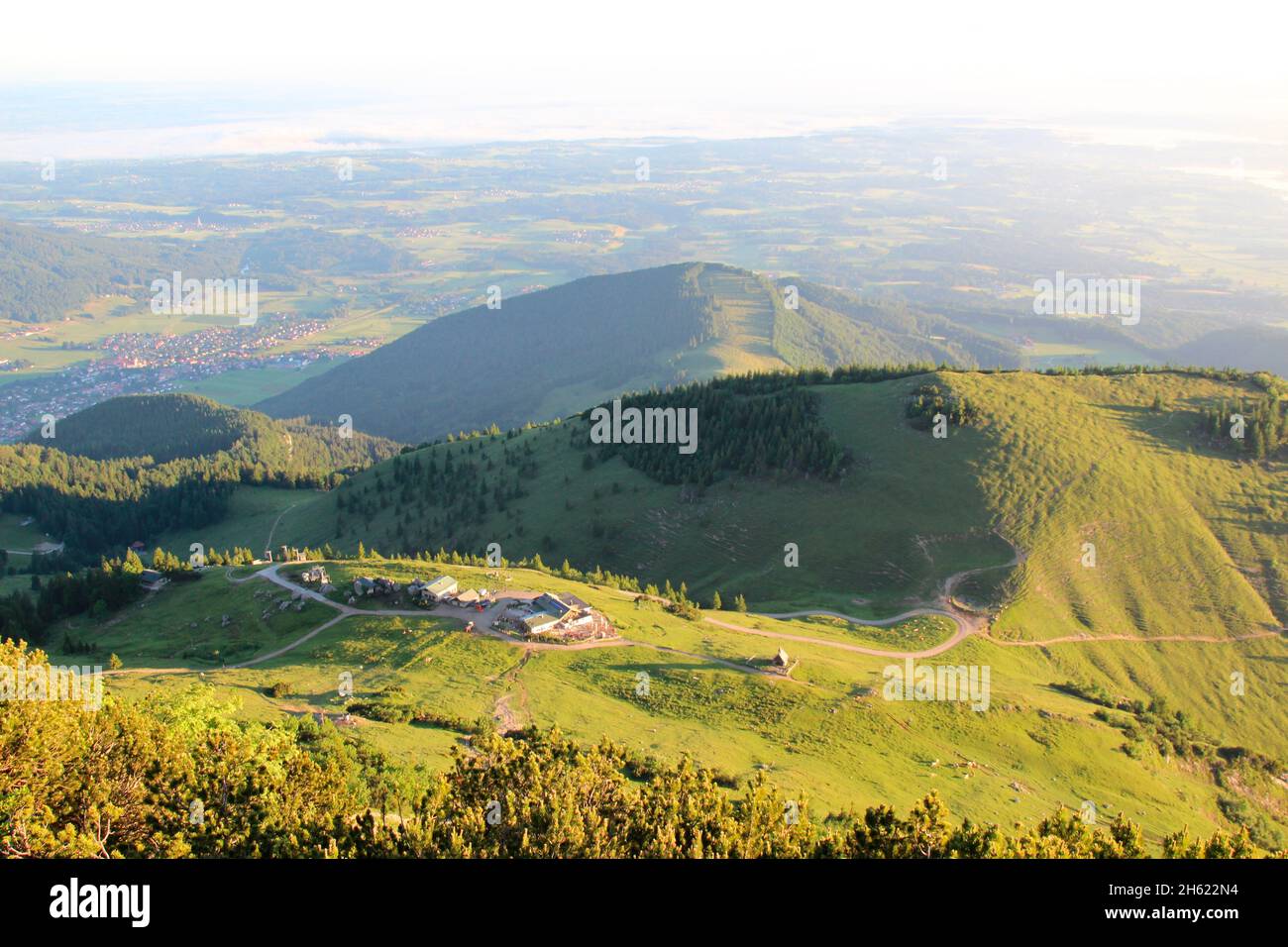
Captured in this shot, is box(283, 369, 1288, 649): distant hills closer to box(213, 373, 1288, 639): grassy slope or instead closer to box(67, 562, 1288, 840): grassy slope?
box(213, 373, 1288, 639): grassy slope

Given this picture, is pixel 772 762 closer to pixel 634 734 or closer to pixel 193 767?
pixel 634 734

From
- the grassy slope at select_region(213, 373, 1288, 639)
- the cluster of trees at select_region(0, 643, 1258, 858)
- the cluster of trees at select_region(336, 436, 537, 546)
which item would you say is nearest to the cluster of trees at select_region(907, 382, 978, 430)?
the grassy slope at select_region(213, 373, 1288, 639)

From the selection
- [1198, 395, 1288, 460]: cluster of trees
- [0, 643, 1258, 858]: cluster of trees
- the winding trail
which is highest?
[1198, 395, 1288, 460]: cluster of trees

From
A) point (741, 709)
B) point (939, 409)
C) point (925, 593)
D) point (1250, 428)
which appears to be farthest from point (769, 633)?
point (1250, 428)

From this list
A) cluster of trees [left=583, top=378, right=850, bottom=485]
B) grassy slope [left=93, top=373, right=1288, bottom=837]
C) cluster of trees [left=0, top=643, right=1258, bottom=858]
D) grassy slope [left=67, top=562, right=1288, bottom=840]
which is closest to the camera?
cluster of trees [left=0, top=643, right=1258, bottom=858]

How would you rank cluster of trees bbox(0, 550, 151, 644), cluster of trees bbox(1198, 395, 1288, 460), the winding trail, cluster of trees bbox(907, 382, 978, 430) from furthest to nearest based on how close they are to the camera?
cluster of trees bbox(907, 382, 978, 430) → cluster of trees bbox(1198, 395, 1288, 460) → cluster of trees bbox(0, 550, 151, 644) → the winding trail

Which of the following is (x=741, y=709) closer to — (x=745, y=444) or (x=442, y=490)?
A: (x=745, y=444)

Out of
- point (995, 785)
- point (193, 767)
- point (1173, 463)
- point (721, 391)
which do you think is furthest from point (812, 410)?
point (193, 767)

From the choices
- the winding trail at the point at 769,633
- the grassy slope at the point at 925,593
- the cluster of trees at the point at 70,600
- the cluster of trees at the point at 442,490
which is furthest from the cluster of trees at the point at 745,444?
the cluster of trees at the point at 70,600
